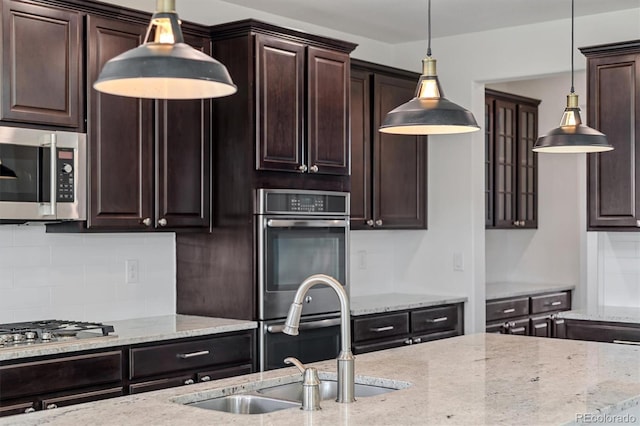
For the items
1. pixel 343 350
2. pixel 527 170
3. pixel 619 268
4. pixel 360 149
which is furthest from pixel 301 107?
pixel 527 170

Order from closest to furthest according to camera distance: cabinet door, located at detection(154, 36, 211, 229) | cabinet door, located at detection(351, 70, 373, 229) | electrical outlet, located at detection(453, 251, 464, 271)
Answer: cabinet door, located at detection(154, 36, 211, 229) < cabinet door, located at detection(351, 70, 373, 229) < electrical outlet, located at detection(453, 251, 464, 271)

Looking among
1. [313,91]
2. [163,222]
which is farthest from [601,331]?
[163,222]

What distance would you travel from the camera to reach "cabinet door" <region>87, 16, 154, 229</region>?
3939mm

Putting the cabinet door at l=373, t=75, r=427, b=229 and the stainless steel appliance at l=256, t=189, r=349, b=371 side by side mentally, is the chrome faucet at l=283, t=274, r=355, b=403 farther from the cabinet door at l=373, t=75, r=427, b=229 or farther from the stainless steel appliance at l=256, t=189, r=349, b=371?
the cabinet door at l=373, t=75, r=427, b=229

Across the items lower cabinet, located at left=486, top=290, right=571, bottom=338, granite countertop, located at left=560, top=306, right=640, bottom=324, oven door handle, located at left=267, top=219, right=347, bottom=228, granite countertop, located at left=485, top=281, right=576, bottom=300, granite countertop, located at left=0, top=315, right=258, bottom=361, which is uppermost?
oven door handle, located at left=267, top=219, right=347, bottom=228

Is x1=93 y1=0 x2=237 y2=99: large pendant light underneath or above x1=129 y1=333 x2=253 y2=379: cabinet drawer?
above

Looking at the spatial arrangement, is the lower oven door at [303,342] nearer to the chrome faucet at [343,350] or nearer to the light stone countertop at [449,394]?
the light stone countertop at [449,394]

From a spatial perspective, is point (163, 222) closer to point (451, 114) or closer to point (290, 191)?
point (290, 191)

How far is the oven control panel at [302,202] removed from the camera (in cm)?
440

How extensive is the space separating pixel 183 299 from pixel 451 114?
2.40 metres

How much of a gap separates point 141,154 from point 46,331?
1.00 m

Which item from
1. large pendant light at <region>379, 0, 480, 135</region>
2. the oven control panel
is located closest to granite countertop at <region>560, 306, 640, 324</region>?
the oven control panel

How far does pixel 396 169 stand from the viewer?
19.0 feet

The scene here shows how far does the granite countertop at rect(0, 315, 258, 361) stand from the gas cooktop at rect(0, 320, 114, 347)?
0.21 feet
